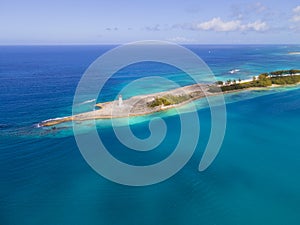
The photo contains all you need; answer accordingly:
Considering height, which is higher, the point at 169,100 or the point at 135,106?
the point at 169,100

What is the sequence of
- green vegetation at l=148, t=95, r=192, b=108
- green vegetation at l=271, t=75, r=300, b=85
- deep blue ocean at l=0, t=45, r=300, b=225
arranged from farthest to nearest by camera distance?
green vegetation at l=271, t=75, r=300, b=85
green vegetation at l=148, t=95, r=192, b=108
deep blue ocean at l=0, t=45, r=300, b=225

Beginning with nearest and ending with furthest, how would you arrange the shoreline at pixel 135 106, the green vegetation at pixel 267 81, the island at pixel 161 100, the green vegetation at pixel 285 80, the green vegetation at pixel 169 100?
the shoreline at pixel 135 106, the island at pixel 161 100, the green vegetation at pixel 169 100, the green vegetation at pixel 267 81, the green vegetation at pixel 285 80

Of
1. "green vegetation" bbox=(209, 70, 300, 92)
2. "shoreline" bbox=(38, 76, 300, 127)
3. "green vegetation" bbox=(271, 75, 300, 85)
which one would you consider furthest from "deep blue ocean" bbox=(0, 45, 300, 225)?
"green vegetation" bbox=(271, 75, 300, 85)

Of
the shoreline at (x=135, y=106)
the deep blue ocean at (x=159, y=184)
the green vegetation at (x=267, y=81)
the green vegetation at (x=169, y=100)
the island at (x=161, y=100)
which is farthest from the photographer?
the green vegetation at (x=267, y=81)

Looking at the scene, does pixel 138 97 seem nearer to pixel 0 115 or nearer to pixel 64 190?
pixel 0 115

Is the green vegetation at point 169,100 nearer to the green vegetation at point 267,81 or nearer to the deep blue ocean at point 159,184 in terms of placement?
the deep blue ocean at point 159,184

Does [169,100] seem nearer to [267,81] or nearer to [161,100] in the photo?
[161,100]

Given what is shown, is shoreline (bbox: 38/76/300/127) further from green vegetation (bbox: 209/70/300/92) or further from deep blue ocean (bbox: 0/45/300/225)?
deep blue ocean (bbox: 0/45/300/225)

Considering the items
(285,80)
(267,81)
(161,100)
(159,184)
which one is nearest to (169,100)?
(161,100)

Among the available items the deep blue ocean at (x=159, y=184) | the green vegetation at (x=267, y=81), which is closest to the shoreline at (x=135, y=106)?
the green vegetation at (x=267, y=81)
